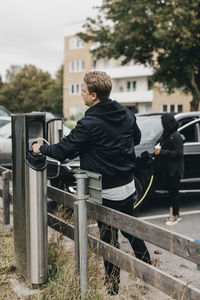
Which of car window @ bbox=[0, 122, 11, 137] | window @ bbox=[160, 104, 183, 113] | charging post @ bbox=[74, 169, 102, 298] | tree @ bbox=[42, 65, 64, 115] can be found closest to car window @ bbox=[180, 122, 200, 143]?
charging post @ bbox=[74, 169, 102, 298]

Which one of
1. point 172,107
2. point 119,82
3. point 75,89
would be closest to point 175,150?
point 172,107

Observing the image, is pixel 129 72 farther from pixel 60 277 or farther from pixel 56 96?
pixel 60 277

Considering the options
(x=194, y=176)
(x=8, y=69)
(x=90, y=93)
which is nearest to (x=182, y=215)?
(x=194, y=176)

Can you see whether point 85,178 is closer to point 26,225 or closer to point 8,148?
point 26,225

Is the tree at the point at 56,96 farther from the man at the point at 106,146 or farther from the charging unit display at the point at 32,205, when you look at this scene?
the man at the point at 106,146

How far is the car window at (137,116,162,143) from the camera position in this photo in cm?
752

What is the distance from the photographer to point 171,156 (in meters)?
6.73

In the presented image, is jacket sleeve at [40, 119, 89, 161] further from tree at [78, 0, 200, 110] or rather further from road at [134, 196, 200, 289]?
tree at [78, 0, 200, 110]

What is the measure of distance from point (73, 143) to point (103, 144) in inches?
9.4

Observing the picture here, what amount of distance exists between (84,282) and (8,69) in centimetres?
8761

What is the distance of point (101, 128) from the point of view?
344 centimetres

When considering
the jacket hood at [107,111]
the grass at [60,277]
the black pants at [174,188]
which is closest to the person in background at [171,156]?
the black pants at [174,188]

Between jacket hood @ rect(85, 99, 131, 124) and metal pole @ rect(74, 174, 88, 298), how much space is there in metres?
0.49

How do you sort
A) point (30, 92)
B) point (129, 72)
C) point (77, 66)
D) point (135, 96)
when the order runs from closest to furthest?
1. point (135, 96)
2. point (129, 72)
3. point (77, 66)
4. point (30, 92)
